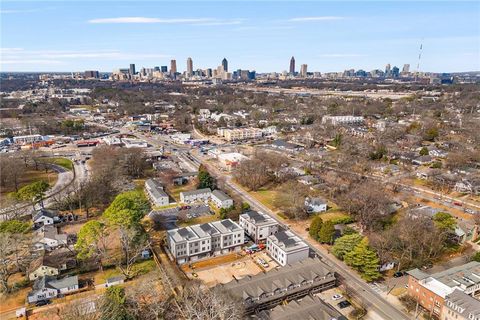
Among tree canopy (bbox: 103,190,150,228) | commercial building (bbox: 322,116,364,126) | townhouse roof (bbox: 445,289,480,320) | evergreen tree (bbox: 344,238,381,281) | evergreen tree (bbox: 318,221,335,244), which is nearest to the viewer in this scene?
townhouse roof (bbox: 445,289,480,320)

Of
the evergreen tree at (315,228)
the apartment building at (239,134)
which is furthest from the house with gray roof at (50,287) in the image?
the apartment building at (239,134)

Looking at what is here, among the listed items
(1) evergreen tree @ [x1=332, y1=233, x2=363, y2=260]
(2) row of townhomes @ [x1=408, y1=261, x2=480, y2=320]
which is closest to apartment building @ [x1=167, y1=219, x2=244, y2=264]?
(1) evergreen tree @ [x1=332, y1=233, x2=363, y2=260]

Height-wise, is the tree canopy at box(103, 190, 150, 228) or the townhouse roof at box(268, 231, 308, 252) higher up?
the tree canopy at box(103, 190, 150, 228)

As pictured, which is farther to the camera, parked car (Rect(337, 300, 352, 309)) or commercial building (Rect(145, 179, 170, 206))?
commercial building (Rect(145, 179, 170, 206))

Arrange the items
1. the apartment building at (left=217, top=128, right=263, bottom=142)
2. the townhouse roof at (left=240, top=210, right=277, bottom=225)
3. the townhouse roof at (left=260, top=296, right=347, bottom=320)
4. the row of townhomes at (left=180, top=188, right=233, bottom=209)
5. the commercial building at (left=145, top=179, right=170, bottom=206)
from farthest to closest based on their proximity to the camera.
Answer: the apartment building at (left=217, top=128, right=263, bottom=142) < the commercial building at (left=145, top=179, right=170, bottom=206) < the row of townhomes at (left=180, top=188, right=233, bottom=209) < the townhouse roof at (left=240, top=210, right=277, bottom=225) < the townhouse roof at (left=260, top=296, right=347, bottom=320)

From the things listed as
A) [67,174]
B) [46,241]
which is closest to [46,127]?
[67,174]

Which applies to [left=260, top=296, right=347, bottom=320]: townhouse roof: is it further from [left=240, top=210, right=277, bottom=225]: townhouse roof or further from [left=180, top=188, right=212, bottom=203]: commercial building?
[left=180, top=188, right=212, bottom=203]: commercial building

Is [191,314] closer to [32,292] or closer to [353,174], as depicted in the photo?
[32,292]

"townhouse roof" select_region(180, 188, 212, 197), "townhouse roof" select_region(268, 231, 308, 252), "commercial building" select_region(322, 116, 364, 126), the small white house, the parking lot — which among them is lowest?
the parking lot
